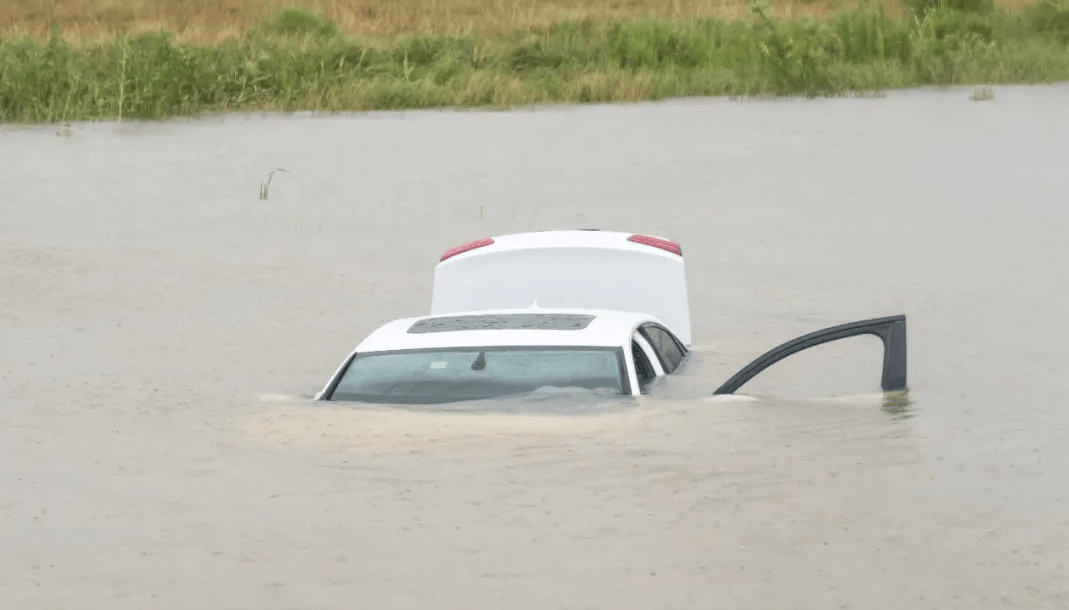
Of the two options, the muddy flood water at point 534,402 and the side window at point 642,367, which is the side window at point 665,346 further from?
the side window at point 642,367

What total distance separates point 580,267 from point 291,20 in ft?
129

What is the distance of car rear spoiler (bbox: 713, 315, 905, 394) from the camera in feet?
36.5

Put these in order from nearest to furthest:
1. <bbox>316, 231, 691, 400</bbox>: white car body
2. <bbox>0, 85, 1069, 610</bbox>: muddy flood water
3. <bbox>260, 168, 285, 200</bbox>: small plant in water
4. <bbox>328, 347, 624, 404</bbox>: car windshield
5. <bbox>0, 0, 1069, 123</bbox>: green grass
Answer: <bbox>0, 85, 1069, 610</bbox>: muddy flood water
<bbox>328, 347, 624, 404</bbox>: car windshield
<bbox>316, 231, 691, 400</bbox>: white car body
<bbox>260, 168, 285, 200</bbox>: small plant in water
<bbox>0, 0, 1069, 123</bbox>: green grass

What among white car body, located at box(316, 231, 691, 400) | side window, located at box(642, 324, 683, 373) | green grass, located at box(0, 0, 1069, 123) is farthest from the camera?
green grass, located at box(0, 0, 1069, 123)

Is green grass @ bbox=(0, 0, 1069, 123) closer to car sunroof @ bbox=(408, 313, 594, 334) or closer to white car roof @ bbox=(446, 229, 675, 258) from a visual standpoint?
white car roof @ bbox=(446, 229, 675, 258)

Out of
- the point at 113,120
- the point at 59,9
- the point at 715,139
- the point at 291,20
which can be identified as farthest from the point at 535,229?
the point at 59,9

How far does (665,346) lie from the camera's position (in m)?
13.5

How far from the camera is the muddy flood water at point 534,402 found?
9.44 meters

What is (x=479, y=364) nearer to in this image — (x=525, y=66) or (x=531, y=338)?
(x=531, y=338)

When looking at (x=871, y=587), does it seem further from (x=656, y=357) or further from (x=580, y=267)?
(x=580, y=267)

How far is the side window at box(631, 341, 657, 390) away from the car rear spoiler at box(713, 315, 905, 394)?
435 millimetres

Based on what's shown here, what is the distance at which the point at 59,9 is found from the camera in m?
60.5

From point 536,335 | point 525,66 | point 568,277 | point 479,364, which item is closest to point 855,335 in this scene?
point 536,335

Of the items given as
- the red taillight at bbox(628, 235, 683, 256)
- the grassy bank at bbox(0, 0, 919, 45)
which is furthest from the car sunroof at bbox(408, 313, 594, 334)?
the grassy bank at bbox(0, 0, 919, 45)
